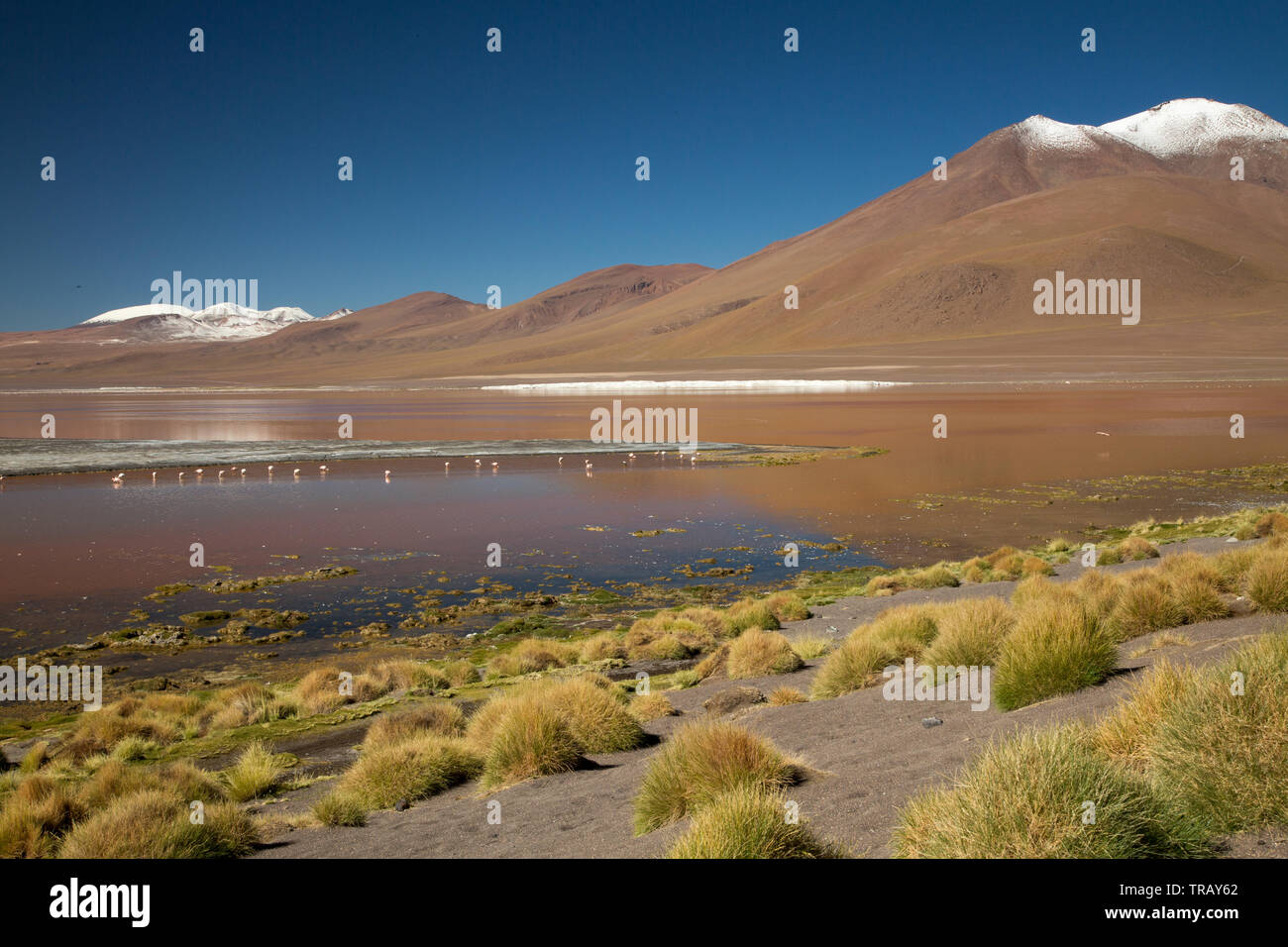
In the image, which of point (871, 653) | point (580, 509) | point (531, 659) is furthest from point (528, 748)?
point (580, 509)

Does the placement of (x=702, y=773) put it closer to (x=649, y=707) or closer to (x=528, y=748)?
(x=528, y=748)

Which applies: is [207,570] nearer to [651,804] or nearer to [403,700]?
[403,700]

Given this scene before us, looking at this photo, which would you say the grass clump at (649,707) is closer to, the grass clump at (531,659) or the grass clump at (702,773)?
the grass clump at (531,659)

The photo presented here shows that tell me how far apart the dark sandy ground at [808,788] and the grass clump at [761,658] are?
5.60ft

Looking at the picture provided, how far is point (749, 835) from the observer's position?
13.7 feet

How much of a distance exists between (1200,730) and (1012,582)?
391 inches

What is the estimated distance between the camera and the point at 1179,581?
30.3 feet

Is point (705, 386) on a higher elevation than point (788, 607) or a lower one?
higher

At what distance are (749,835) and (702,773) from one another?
48.6 inches

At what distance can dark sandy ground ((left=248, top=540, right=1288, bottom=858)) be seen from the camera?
16.7 feet

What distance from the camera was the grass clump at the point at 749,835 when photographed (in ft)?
13.6

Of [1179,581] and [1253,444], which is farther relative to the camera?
[1253,444]

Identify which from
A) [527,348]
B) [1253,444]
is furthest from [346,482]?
[527,348]

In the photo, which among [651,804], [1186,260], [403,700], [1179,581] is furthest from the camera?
[1186,260]
